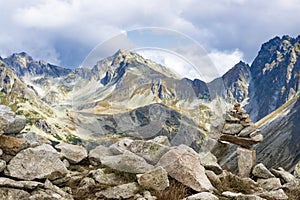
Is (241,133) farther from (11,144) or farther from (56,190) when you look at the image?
(11,144)

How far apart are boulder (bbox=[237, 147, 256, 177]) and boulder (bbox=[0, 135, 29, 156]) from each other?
13.8 metres

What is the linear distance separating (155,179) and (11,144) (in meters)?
5.68

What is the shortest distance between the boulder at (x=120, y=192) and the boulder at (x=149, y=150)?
3.02 meters

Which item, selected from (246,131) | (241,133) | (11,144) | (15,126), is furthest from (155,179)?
(246,131)

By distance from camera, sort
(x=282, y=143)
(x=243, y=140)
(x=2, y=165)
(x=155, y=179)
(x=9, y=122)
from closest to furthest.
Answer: (x=2, y=165), (x=155, y=179), (x=9, y=122), (x=243, y=140), (x=282, y=143)

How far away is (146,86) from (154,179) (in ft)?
16.8

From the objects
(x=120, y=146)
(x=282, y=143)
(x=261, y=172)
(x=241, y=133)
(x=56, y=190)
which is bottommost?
(x=56, y=190)

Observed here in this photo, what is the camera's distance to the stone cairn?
23531 mm

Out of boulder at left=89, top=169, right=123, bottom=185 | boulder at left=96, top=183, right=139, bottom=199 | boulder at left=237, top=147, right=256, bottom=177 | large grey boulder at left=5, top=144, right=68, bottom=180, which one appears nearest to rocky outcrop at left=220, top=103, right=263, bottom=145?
boulder at left=237, top=147, right=256, bottom=177

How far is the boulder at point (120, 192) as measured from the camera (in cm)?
1314

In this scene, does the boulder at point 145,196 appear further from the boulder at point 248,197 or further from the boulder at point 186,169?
the boulder at point 248,197

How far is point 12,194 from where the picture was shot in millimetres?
11875

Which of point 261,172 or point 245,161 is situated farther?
point 245,161

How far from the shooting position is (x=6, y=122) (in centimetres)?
→ 1389
